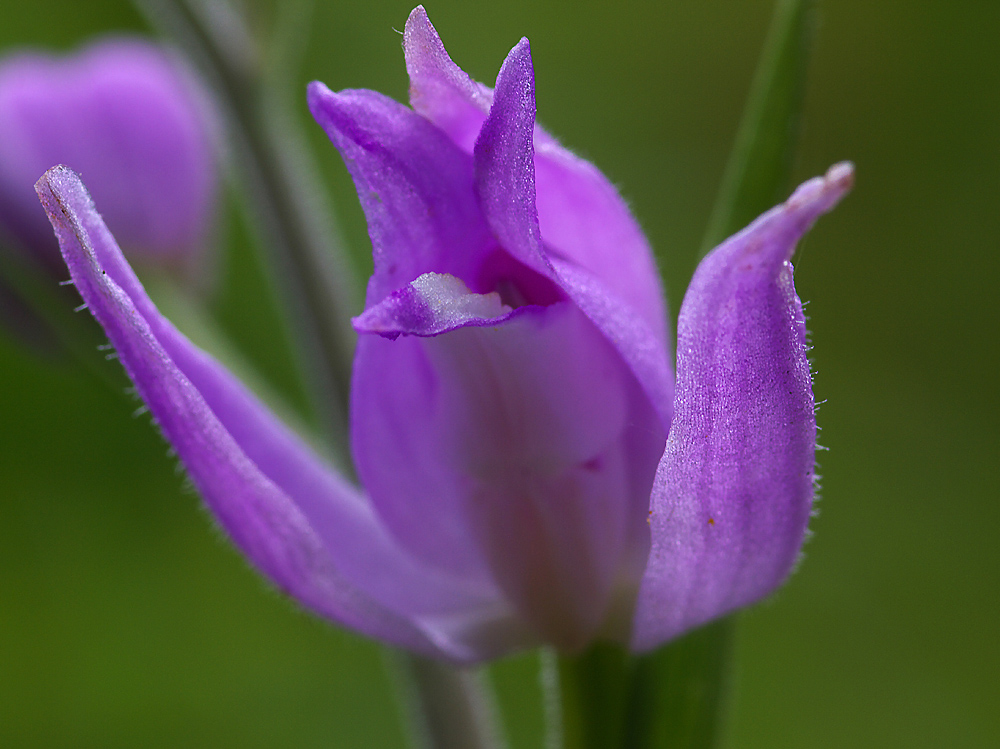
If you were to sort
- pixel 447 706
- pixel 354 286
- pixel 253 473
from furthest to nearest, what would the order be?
pixel 354 286
pixel 447 706
pixel 253 473

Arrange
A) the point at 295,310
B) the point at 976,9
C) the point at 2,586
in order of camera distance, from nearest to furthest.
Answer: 1. the point at 295,310
2. the point at 2,586
3. the point at 976,9

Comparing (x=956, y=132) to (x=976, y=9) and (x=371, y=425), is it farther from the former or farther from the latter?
(x=371, y=425)

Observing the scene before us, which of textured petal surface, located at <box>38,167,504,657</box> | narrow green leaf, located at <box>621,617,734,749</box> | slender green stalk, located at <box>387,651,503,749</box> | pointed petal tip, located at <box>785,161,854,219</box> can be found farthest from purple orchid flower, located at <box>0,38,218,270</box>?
pointed petal tip, located at <box>785,161,854,219</box>

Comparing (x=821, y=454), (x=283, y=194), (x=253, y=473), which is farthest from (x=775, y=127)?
(x=821, y=454)

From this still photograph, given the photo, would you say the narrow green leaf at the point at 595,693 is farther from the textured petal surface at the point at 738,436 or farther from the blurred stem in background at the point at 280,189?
the blurred stem in background at the point at 280,189

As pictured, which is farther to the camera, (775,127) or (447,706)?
(447,706)

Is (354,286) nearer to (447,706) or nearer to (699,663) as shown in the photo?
(447,706)

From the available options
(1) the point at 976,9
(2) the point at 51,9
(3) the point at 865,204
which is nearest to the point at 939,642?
(3) the point at 865,204
